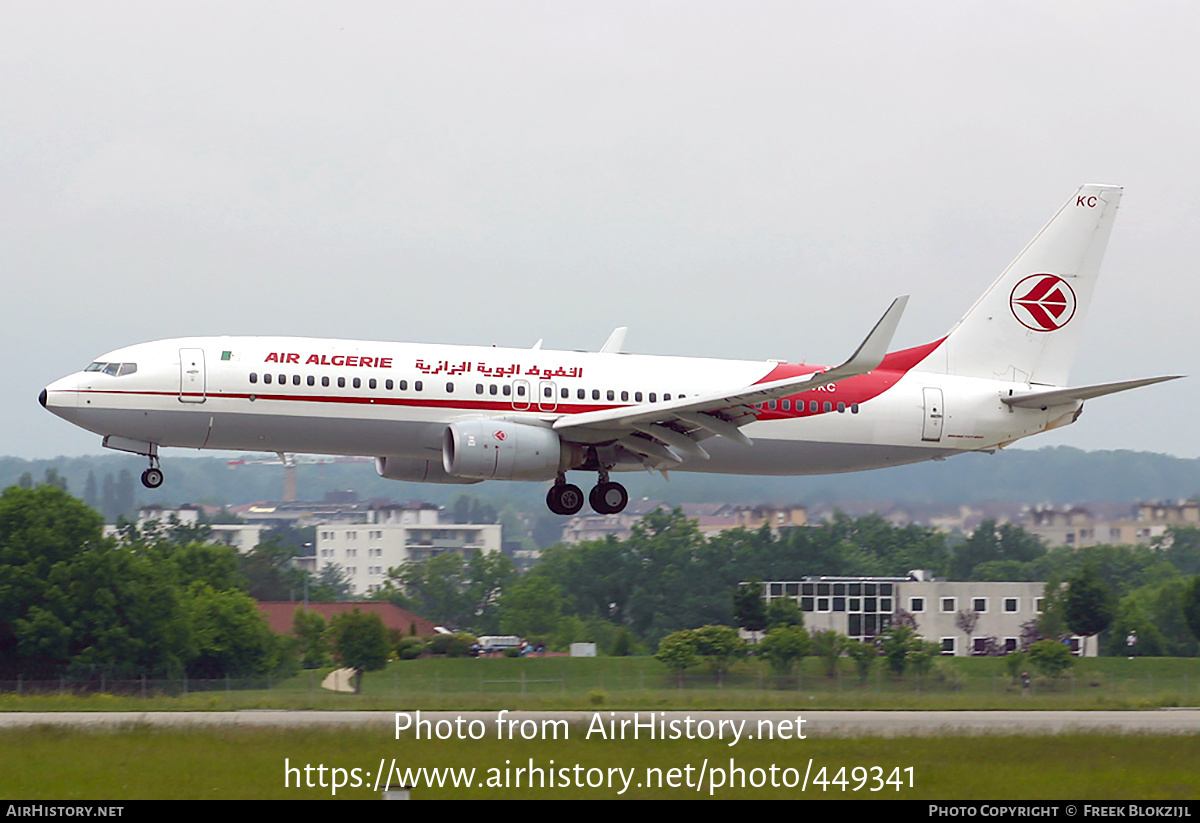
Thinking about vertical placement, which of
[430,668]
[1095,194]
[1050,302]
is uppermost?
[1095,194]

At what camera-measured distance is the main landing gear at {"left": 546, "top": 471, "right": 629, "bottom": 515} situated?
1430 inches

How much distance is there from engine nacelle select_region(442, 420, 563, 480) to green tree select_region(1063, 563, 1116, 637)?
117 ft

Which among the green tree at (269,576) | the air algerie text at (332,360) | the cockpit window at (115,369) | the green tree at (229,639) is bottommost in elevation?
the green tree at (229,639)

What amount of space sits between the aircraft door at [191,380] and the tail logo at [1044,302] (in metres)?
21.0

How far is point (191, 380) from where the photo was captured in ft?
110

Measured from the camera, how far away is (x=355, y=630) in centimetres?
5706

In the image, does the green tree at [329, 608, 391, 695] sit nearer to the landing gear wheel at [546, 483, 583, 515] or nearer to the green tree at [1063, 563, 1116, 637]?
the landing gear wheel at [546, 483, 583, 515]

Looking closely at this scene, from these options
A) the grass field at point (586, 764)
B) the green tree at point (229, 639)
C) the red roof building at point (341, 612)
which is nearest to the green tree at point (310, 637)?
the red roof building at point (341, 612)

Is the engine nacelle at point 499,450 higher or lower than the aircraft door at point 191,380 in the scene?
lower

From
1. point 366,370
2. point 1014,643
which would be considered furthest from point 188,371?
point 1014,643

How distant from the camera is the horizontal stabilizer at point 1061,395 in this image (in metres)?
35.7

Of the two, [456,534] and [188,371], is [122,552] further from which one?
[456,534]

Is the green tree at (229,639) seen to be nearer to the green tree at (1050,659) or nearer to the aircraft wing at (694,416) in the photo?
the aircraft wing at (694,416)

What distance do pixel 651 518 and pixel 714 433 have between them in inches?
2107
